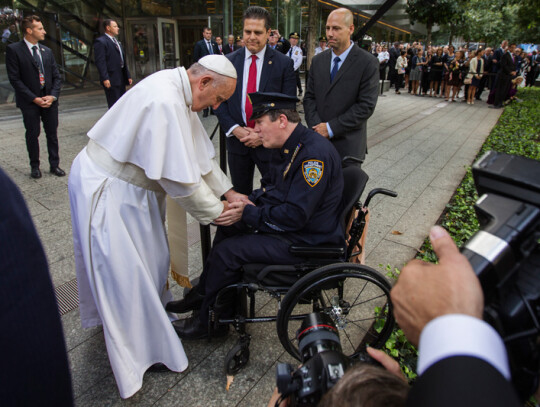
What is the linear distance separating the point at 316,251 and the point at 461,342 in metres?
1.51

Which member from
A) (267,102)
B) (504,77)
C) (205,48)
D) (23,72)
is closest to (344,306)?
(267,102)

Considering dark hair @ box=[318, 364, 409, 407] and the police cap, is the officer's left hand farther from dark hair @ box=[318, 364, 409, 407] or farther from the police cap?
dark hair @ box=[318, 364, 409, 407]

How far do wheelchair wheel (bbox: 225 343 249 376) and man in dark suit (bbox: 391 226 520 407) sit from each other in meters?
1.60

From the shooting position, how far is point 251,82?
3.42 m

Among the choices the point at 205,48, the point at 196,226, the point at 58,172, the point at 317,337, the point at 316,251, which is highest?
the point at 205,48

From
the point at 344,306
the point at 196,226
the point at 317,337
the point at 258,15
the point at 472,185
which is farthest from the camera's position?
the point at 472,185

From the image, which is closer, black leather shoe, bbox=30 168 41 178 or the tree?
black leather shoe, bbox=30 168 41 178

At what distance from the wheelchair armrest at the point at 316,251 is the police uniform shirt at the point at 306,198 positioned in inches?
3.0

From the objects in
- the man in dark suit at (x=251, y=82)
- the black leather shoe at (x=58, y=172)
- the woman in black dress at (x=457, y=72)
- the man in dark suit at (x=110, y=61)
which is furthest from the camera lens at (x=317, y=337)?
the woman in black dress at (x=457, y=72)

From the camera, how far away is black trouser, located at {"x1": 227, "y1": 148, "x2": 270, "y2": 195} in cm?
338

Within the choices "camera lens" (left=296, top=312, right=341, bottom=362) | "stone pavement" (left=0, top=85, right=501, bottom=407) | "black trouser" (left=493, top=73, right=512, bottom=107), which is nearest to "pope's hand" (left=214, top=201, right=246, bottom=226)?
"stone pavement" (left=0, top=85, right=501, bottom=407)

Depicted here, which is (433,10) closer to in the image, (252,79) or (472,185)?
(472,185)

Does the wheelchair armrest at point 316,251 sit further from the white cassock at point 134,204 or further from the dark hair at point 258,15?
the dark hair at point 258,15

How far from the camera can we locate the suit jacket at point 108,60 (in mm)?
7117
